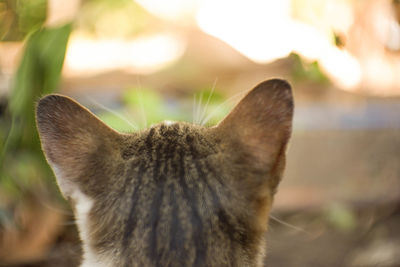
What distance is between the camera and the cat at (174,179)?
107 centimetres

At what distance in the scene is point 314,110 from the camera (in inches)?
131

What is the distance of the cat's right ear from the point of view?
116 cm

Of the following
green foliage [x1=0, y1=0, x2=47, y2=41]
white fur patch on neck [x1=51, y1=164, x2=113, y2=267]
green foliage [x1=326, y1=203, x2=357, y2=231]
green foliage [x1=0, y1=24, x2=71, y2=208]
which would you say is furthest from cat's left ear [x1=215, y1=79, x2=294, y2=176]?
green foliage [x1=326, y1=203, x2=357, y2=231]

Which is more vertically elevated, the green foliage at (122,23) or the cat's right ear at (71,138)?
the cat's right ear at (71,138)

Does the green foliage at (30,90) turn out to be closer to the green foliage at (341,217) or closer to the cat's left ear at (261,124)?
the cat's left ear at (261,124)

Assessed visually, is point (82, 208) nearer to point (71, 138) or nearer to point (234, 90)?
point (71, 138)

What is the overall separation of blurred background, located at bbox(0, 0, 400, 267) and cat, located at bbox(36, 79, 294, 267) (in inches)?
9.3

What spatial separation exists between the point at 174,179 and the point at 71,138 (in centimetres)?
25

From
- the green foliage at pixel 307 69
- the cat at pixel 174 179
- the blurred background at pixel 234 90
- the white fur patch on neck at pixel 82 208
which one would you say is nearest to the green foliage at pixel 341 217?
the blurred background at pixel 234 90

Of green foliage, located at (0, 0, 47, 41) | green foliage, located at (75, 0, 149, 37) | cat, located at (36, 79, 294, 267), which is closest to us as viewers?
cat, located at (36, 79, 294, 267)

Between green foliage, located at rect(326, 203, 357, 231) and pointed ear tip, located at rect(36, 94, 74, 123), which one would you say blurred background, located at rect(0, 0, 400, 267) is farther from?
pointed ear tip, located at rect(36, 94, 74, 123)

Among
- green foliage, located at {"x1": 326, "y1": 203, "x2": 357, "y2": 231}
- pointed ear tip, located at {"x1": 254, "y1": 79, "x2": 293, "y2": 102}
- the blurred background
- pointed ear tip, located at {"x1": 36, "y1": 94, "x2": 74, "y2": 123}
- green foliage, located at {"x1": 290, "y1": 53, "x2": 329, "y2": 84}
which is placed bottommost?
green foliage, located at {"x1": 326, "y1": 203, "x2": 357, "y2": 231}

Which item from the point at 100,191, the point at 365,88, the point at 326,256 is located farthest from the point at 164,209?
the point at 365,88

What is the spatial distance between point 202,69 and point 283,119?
2.77 metres
